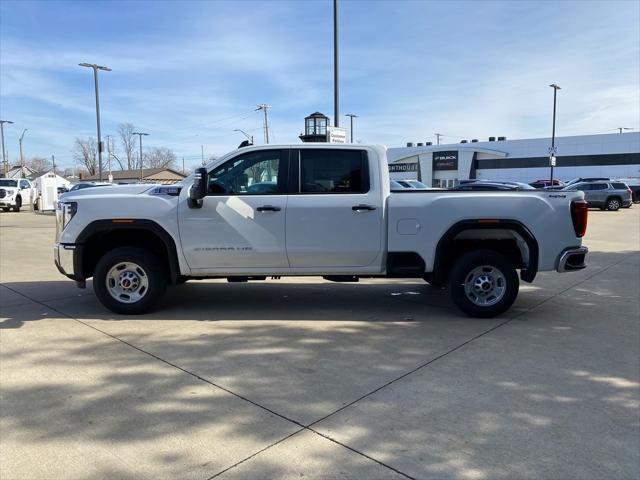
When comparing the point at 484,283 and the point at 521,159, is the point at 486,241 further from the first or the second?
the point at 521,159

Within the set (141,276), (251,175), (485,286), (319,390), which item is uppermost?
(251,175)

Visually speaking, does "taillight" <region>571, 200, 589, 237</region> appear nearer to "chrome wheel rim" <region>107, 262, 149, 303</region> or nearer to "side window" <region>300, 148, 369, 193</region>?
"side window" <region>300, 148, 369, 193</region>

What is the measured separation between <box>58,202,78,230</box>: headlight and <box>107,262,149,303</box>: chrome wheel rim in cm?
77

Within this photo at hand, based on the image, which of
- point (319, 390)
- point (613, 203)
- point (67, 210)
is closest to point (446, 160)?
point (613, 203)

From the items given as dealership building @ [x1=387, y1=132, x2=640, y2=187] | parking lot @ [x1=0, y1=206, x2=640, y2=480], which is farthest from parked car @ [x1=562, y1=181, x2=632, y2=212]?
parking lot @ [x1=0, y1=206, x2=640, y2=480]

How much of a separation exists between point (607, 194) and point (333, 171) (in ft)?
89.6

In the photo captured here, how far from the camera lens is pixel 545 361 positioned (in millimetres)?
4664

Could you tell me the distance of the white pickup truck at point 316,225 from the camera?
5.82m

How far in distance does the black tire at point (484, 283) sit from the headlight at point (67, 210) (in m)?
4.48

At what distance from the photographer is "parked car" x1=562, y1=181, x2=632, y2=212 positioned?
28141mm

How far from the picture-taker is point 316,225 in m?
5.85

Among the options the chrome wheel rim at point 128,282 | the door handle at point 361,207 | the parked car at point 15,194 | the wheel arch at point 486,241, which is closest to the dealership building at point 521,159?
the parked car at point 15,194

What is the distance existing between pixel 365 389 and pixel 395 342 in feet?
4.05

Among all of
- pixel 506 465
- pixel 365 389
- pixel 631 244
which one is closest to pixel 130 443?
pixel 365 389
